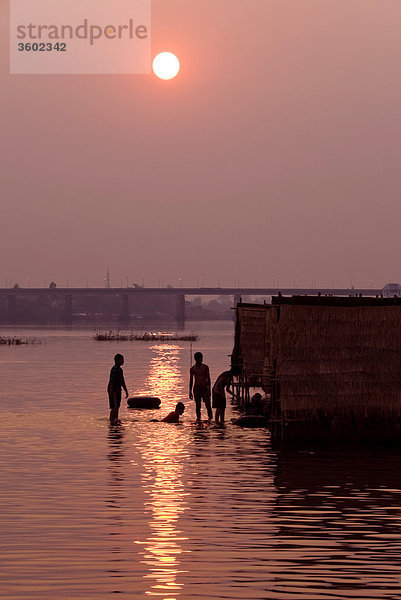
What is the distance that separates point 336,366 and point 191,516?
10875 millimetres

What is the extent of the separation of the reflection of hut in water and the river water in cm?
90

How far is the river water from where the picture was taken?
42.7 feet

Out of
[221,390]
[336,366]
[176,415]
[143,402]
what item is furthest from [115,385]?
[336,366]

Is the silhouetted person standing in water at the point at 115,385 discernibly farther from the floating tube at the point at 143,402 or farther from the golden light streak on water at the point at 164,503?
the floating tube at the point at 143,402

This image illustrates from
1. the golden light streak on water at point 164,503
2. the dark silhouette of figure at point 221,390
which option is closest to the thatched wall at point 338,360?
the golden light streak on water at point 164,503

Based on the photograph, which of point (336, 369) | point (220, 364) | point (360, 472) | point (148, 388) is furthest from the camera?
point (220, 364)

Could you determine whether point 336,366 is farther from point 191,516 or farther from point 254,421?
point 191,516

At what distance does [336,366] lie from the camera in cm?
2738

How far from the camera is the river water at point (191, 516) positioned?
13023 millimetres

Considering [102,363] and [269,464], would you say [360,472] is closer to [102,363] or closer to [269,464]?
[269,464]

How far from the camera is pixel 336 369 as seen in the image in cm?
2738

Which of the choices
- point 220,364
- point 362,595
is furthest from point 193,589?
point 220,364

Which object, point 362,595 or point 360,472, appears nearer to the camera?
point 362,595

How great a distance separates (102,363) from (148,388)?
31.1 meters
